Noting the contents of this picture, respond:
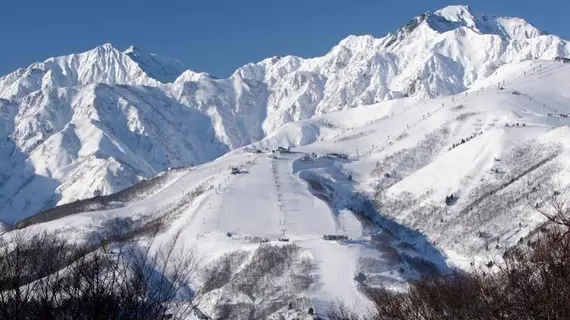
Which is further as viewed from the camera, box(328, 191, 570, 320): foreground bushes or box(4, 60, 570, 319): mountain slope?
box(4, 60, 570, 319): mountain slope

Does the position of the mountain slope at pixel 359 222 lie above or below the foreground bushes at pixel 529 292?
below

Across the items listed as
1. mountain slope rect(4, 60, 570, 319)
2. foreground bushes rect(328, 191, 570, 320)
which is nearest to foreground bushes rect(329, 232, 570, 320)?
foreground bushes rect(328, 191, 570, 320)

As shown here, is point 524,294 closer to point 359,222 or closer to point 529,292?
point 529,292

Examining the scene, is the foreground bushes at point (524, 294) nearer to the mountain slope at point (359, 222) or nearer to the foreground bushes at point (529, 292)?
the foreground bushes at point (529, 292)

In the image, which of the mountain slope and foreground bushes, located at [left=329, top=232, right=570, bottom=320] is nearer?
foreground bushes, located at [left=329, top=232, right=570, bottom=320]

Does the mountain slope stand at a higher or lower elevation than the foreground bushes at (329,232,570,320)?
lower

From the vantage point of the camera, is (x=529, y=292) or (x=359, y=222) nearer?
(x=529, y=292)

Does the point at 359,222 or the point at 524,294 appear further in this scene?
the point at 359,222

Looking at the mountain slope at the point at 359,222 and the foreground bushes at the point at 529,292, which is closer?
the foreground bushes at the point at 529,292

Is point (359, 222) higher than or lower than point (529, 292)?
lower

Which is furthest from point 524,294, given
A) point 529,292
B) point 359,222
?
point 359,222

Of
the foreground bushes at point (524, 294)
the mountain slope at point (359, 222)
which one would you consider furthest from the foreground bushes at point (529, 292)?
the mountain slope at point (359, 222)

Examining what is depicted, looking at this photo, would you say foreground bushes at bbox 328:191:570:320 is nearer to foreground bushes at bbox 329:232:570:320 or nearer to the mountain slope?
foreground bushes at bbox 329:232:570:320
